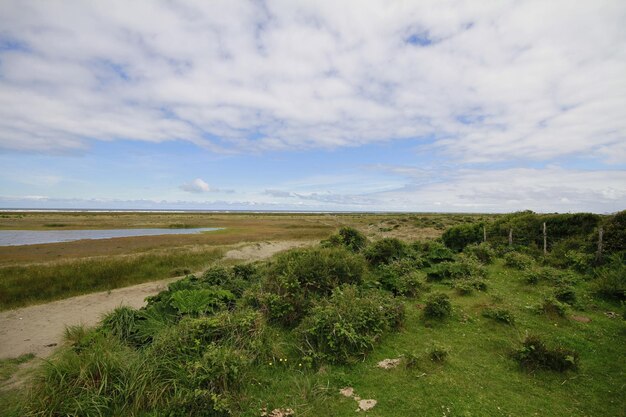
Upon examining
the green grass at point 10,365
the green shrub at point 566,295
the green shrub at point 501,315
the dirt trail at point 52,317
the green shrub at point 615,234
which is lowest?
the dirt trail at point 52,317

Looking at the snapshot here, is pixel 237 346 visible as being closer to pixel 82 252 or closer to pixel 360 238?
pixel 360 238

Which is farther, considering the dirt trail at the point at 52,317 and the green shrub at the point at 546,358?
the dirt trail at the point at 52,317

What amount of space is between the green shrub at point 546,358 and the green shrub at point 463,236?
54.4 feet

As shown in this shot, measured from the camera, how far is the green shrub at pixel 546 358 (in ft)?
18.5

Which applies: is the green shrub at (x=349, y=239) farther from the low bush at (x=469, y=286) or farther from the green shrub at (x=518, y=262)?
the green shrub at (x=518, y=262)

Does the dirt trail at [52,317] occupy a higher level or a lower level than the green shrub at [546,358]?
lower

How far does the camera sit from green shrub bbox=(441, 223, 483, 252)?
21672 millimetres

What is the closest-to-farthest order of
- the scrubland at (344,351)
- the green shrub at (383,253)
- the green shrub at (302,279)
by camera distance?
the scrubland at (344,351), the green shrub at (302,279), the green shrub at (383,253)

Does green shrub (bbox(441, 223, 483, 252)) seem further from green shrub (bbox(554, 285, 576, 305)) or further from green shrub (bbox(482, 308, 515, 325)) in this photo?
green shrub (bbox(482, 308, 515, 325))

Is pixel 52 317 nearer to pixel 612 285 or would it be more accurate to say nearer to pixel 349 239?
pixel 349 239

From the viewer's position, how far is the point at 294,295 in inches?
331

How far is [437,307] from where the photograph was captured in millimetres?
8047

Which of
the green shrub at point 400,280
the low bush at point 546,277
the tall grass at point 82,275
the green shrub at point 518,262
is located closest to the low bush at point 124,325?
the green shrub at point 400,280

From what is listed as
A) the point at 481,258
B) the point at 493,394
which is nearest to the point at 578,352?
the point at 493,394
